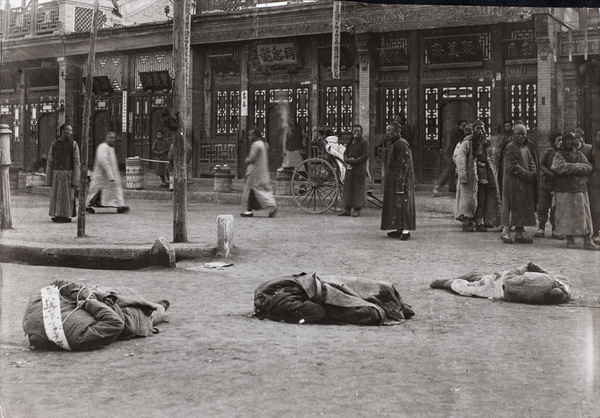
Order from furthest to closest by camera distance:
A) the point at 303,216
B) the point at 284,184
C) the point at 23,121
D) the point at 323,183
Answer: the point at 23,121 < the point at 284,184 < the point at 323,183 < the point at 303,216

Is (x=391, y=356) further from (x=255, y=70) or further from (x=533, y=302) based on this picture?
(x=255, y=70)

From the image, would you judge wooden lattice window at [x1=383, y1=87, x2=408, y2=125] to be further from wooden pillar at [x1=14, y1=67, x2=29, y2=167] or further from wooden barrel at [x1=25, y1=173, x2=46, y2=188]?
wooden pillar at [x1=14, y1=67, x2=29, y2=167]

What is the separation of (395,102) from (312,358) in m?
11.5

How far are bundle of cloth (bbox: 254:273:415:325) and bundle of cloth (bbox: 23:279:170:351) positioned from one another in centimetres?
91

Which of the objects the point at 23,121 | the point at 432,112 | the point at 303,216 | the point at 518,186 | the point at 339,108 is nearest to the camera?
the point at 518,186

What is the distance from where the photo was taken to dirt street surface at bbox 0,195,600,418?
3.02 metres

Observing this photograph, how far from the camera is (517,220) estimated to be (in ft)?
27.8

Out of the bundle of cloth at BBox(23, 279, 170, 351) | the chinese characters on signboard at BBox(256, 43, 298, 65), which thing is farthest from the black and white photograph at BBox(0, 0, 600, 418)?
the chinese characters on signboard at BBox(256, 43, 298, 65)

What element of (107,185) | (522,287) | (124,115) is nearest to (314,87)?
(107,185)

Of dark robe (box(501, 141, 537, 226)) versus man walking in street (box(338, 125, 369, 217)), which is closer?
dark robe (box(501, 141, 537, 226))

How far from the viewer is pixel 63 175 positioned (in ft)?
34.5

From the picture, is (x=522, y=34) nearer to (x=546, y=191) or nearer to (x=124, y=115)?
(x=546, y=191)

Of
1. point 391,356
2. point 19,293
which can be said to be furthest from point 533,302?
point 19,293

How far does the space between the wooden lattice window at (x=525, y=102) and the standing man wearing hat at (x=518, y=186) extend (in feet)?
16.6
